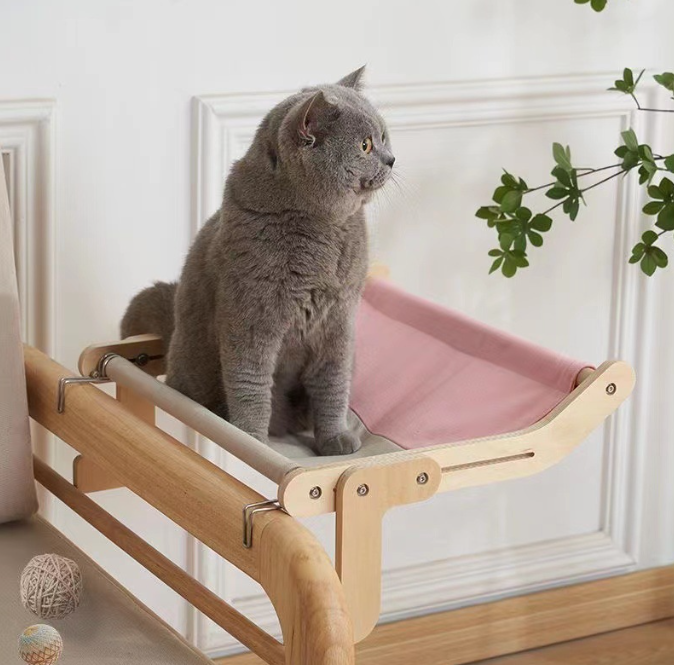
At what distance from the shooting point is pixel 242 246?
1094mm

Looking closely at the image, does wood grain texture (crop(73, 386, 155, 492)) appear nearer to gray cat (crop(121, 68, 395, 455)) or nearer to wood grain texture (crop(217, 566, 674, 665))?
gray cat (crop(121, 68, 395, 455))

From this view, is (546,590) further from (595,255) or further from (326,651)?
(326,651)

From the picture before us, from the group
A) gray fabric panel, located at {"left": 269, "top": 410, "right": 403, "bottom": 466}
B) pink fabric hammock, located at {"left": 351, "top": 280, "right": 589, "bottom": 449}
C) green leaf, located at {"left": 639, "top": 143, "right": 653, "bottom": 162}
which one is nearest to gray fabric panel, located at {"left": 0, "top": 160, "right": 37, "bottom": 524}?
gray fabric panel, located at {"left": 269, "top": 410, "right": 403, "bottom": 466}

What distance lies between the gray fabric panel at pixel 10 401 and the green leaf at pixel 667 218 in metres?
0.87

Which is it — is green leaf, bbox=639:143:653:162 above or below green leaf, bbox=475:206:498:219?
above

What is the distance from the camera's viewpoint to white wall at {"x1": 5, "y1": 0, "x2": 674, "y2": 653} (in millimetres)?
1480

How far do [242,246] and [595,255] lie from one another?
956mm

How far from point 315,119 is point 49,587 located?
18.4 inches

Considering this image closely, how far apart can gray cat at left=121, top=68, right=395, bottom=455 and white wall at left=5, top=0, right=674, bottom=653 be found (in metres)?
0.36

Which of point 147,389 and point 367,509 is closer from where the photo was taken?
point 367,509

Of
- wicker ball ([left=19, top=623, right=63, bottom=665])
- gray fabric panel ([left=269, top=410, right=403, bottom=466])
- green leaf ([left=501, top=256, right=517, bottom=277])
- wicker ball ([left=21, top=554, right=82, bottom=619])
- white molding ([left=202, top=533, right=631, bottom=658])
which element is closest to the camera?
wicker ball ([left=19, top=623, right=63, bottom=665])

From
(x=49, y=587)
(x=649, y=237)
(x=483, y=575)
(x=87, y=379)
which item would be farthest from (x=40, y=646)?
(x=483, y=575)

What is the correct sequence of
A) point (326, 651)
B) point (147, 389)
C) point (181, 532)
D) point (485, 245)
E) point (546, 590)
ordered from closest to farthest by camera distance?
1. point (326, 651)
2. point (147, 389)
3. point (181, 532)
4. point (485, 245)
5. point (546, 590)

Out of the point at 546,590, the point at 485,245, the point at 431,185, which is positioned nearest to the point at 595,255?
the point at 485,245
